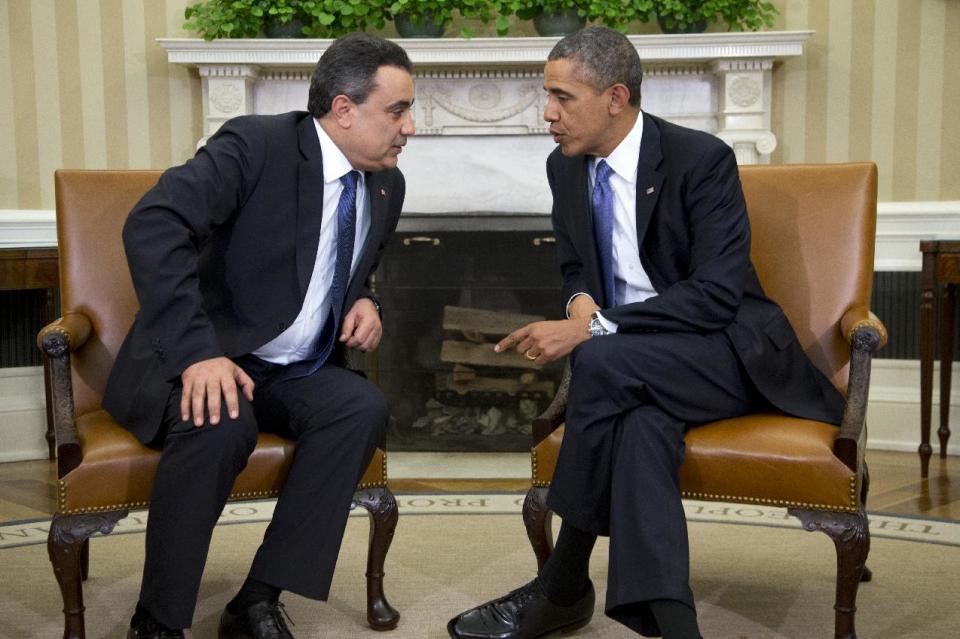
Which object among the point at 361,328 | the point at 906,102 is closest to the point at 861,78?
the point at 906,102

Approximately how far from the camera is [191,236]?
237 centimetres

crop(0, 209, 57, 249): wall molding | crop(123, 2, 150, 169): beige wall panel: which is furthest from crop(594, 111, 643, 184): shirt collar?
crop(0, 209, 57, 249): wall molding

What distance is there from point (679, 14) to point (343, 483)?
2.67 m

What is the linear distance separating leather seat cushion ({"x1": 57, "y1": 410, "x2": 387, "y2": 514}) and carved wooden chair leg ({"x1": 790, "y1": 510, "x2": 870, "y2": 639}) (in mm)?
1095

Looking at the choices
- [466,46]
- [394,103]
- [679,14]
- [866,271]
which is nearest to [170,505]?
[394,103]

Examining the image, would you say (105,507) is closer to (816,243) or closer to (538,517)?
(538,517)

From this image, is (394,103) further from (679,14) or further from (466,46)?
(679,14)

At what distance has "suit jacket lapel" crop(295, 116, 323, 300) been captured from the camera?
2520 mm

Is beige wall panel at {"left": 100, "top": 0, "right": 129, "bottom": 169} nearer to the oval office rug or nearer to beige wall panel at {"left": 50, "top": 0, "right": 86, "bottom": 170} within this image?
beige wall panel at {"left": 50, "top": 0, "right": 86, "bottom": 170}

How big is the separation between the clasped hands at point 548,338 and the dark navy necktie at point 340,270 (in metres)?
0.41

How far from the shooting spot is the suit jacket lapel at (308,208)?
99.2 inches

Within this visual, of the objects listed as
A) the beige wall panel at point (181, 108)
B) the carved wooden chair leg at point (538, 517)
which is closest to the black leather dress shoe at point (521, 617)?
the carved wooden chair leg at point (538, 517)

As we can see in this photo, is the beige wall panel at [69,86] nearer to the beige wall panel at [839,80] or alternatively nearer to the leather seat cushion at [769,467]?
the beige wall panel at [839,80]

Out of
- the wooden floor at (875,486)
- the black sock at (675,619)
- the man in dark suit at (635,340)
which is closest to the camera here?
the black sock at (675,619)
